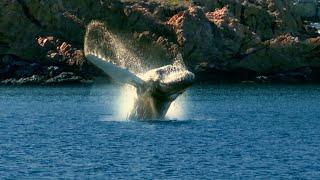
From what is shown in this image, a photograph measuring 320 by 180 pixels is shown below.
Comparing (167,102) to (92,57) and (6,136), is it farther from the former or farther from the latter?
(6,136)

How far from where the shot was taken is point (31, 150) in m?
72.9

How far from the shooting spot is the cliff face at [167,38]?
164m

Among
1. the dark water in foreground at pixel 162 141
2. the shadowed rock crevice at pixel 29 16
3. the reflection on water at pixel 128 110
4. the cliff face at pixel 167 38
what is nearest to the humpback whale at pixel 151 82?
the reflection on water at pixel 128 110

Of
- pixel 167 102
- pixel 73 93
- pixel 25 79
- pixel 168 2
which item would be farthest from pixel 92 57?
pixel 168 2

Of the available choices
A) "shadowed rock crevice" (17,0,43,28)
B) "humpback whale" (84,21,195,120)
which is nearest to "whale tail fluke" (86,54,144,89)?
"humpback whale" (84,21,195,120)

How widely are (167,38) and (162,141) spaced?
3586 inches

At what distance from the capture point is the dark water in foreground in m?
63.8

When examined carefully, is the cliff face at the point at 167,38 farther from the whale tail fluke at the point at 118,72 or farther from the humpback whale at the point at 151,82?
the whale tail fluke at the point at 118,72

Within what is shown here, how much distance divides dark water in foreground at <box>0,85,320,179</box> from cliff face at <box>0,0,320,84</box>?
1598 inches

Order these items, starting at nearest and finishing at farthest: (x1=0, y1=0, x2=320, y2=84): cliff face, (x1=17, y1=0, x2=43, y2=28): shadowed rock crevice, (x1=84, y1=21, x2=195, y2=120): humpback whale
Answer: (x1=84, y1=21, x2=195, y2=120): humpback whale → (x1=0, y1=0, x2=320, y2=84): cliff face → (x1=17, y1=0, x2=43, y2=28): shadowed rock crevice

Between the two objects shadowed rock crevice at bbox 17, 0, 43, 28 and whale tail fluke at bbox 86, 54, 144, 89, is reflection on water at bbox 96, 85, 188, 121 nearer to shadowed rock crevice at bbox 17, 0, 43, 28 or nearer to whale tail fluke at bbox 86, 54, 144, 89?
whale tail fluke at bbox 86, 54, 144, 89

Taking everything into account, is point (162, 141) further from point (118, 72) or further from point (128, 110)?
point (128, 110)

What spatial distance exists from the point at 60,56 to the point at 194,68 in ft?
77.2

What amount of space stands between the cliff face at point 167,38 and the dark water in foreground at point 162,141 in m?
40.6
